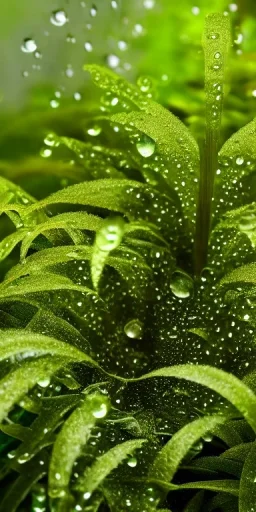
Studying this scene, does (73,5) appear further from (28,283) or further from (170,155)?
(28,283)

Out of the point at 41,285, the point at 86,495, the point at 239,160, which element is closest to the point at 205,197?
the point at 239,160

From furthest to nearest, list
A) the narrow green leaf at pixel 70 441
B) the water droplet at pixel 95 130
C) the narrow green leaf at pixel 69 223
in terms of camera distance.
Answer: the water droplet at pixel 95 130, the narrow green leaf at pixel 69 223, the narrow green leaf at pixel 70 441

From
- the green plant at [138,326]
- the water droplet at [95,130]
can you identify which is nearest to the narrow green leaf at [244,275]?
the green plant at [138,326]

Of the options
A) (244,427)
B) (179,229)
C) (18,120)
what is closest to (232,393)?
(244,427)

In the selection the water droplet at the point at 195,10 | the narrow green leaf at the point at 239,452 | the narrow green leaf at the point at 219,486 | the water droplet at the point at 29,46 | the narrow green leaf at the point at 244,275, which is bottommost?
the narrow green leaf at the point at 219,486

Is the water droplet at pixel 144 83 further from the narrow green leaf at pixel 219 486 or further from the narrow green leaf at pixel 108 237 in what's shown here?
the narrow green leaf at pixel 219 486

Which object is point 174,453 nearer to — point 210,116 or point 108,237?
point 108,237
